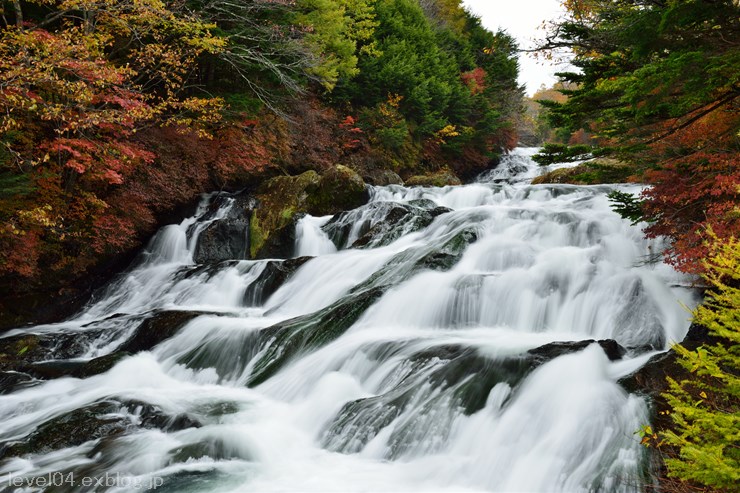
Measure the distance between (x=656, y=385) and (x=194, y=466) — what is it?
4587 millimetres

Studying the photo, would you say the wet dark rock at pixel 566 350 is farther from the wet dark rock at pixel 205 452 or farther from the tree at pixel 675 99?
the wet dark rock at pixel 205 452

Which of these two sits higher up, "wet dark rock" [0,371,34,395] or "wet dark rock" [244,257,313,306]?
"wet dark rock" [244,257,313,306]

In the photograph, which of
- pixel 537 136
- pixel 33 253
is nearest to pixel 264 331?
pixel 33 253

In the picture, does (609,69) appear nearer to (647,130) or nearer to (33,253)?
(647,130)

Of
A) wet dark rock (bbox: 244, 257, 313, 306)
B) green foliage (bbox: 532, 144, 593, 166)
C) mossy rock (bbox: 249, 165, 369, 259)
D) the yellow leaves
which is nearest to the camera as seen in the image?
green foliage (bbox: 532, 144, 593, 166)

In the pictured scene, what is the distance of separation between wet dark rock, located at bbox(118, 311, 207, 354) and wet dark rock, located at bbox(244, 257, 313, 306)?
164 centimetres

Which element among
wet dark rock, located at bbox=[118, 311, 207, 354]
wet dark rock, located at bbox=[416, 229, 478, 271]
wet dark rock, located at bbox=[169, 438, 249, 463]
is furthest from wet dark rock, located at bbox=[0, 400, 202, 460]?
wet dark rock, located at bbox=[416, 229, 478, 271]

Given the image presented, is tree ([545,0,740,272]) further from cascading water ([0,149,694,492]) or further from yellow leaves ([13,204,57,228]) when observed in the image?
yellow leaves ([13,204,57,228])

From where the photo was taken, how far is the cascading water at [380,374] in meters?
4.50

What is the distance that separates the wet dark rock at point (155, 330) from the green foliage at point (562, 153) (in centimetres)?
653

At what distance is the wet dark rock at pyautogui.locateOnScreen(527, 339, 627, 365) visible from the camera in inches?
210

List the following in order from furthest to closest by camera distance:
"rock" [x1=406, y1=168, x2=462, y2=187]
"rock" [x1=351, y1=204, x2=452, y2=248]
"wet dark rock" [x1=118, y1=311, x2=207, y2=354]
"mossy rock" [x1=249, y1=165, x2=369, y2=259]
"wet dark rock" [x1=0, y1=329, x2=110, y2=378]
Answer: "rock" [x1=406, y1=168, x2=462, y2=187] → "mossy rock" [x1=249, y1=165, x2=369, y2=259] → "rock" [x1=351, y1=204, x2=452, y2=248] → "wet dark rock" [x1=118, y1=311, x2=207, y2=354] → "wet dark rock" [x1=0, y1=329, x2=110, y2=378]

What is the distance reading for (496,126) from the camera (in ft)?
86.5

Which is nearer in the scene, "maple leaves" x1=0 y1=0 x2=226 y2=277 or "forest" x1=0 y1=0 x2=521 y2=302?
"maple leaves" x1=0 y1=0 x2=226 y2=277
